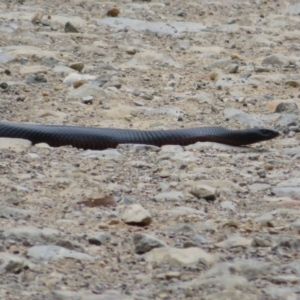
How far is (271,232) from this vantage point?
12.6 ft

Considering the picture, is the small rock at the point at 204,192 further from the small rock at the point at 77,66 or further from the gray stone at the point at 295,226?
the small rock at the point at 77,66

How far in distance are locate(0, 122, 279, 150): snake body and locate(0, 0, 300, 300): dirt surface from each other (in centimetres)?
13

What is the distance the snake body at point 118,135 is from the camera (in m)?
5.58

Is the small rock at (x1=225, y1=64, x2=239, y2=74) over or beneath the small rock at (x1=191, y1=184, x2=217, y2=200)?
beneath

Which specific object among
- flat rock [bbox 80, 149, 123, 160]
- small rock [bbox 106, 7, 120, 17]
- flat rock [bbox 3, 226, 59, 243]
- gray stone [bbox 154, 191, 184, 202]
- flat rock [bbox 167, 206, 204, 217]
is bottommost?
small rock [bbox 106, 7, 120, 17]

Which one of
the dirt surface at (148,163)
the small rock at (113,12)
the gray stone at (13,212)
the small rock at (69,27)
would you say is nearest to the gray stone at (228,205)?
the dirt surface at (148,163)

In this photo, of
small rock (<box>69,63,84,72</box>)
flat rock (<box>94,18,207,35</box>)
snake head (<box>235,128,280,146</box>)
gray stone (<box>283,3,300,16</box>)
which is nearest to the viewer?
snake head (<box>235,128,280,146</box>)

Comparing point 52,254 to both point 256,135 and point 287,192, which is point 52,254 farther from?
point 256,135

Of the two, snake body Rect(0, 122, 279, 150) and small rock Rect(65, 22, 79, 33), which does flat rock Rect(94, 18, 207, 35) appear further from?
snake body Rect(0, 122, 279, 150)

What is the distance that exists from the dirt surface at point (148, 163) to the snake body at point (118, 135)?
0.13 meters

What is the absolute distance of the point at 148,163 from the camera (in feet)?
16.8

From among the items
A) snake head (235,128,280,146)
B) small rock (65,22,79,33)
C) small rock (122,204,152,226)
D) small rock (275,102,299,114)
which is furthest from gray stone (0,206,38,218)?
small rock (65,22,79,33)

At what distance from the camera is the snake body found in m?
5.58

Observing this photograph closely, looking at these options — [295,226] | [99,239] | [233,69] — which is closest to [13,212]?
[99,239]
